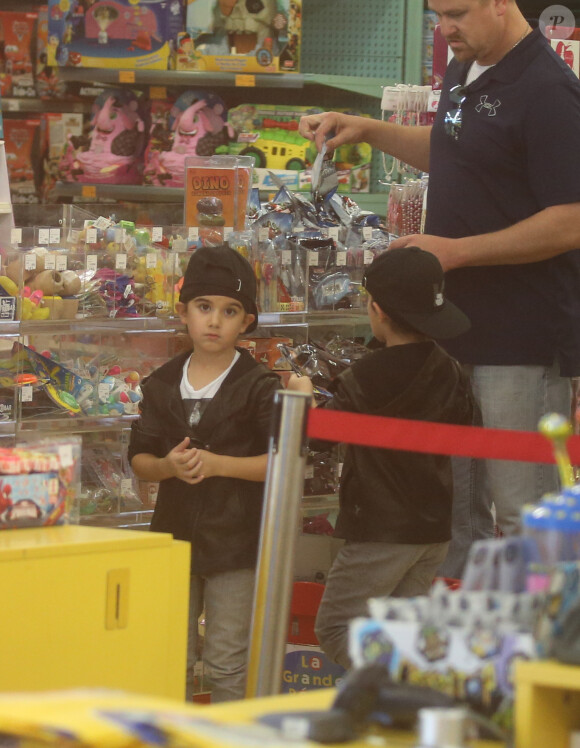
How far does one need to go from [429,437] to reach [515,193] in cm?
110

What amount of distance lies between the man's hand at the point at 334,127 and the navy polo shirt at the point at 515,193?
0.48m

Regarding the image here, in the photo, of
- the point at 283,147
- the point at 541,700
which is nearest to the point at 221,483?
the point at 541,700

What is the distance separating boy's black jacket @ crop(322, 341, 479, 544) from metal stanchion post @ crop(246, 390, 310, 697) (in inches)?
26.0

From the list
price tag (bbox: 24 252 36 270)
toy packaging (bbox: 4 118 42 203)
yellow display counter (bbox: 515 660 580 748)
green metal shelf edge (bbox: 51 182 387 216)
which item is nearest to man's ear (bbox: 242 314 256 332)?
price tag (bbox: 24 252 36 270)

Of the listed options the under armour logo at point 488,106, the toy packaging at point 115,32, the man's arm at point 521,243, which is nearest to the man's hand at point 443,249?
the man's arm at point 521,243

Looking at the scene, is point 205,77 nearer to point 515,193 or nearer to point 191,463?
point 515,193

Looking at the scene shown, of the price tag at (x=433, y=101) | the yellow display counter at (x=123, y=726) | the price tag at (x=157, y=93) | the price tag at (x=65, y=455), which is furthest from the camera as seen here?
the price tag at (x=157, y=93)

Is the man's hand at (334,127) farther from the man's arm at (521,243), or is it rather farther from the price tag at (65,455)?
the price tag at (65,455)

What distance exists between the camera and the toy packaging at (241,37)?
5602 mm

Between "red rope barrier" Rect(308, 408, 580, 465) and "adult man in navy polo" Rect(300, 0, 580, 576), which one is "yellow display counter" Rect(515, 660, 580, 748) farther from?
"adult man in navy polo" Rect(300, 0, 580, 576)

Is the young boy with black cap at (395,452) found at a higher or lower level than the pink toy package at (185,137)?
lower

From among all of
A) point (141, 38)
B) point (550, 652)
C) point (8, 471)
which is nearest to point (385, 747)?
point (550, 652)

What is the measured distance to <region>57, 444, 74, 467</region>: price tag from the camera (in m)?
2.69

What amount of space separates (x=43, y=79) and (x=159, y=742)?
5.21 metres
